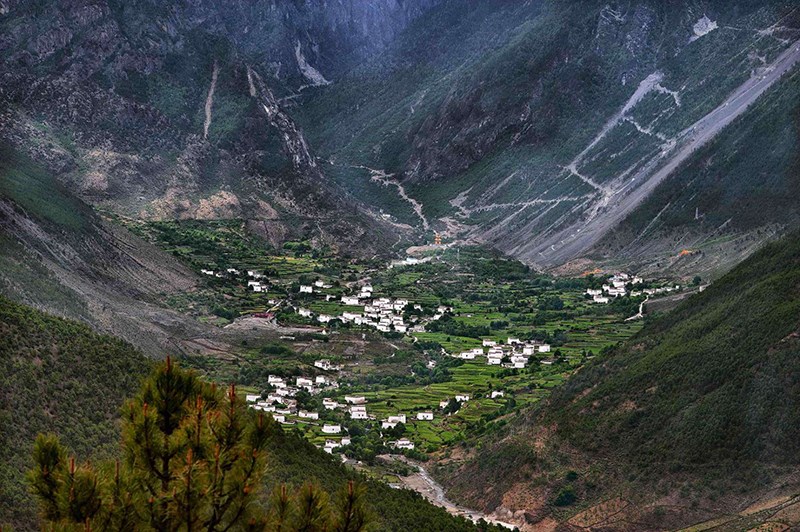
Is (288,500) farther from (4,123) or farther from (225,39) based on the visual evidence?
(225,39)

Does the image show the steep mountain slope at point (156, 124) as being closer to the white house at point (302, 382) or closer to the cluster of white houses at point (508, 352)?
the cluster of white houses at point (508, 352)

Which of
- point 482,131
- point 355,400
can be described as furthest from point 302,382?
point 482,131

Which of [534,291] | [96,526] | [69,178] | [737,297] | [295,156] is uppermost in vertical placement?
[295,156]

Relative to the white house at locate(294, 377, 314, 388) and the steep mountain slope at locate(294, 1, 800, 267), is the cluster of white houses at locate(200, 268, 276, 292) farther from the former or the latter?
the steep mountain slope at locate(294, 1, 800, 267)

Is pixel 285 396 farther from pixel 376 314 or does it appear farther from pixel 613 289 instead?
pixel 613 289

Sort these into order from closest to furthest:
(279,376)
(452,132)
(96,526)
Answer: (96,526) → (279,376) → (452,132)

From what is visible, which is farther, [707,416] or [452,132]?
[452,132]

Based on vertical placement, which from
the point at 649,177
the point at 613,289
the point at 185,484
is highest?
the point at 649,177

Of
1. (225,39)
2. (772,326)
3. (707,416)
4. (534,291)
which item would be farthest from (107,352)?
(225,39)
